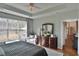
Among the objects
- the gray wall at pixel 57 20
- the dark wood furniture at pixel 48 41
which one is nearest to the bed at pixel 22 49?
the dark wood furniture at pixel 48 41

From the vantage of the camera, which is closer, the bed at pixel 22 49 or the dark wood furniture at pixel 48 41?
the bed at pixel 22 49

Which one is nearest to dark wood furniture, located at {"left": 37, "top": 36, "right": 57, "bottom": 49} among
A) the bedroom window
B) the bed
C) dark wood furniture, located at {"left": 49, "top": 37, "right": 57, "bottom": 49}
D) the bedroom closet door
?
dark wood furniture, located at {"left": 49, "top": 37, "right": 57, "bottom": 49}

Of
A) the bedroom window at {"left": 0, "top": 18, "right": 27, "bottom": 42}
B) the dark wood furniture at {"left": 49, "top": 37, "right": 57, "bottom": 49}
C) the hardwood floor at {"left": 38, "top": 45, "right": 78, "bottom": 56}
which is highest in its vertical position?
the bedroom window at {"left": 0, "top": 18, "right": 27, "bottom": 42}

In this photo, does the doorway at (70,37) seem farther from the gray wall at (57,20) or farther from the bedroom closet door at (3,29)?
the bedroom closet door at (3,29)

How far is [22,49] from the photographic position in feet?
4.64

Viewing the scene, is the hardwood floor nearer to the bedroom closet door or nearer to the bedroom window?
the bedroom window

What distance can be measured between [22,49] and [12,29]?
376 millimetres

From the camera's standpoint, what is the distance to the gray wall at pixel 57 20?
1.42 metres

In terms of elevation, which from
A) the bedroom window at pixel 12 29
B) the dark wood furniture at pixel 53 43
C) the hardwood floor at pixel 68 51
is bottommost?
the hardwood floor at pixel 68 51

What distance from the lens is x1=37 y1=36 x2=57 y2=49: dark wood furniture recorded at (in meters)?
1.56

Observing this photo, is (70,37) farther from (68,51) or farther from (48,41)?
(48,41)

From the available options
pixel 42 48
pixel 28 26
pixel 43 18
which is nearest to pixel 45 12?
pixel 43 18

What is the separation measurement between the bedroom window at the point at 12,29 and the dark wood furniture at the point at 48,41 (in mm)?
302

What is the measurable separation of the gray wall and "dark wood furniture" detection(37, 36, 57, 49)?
90 mm
